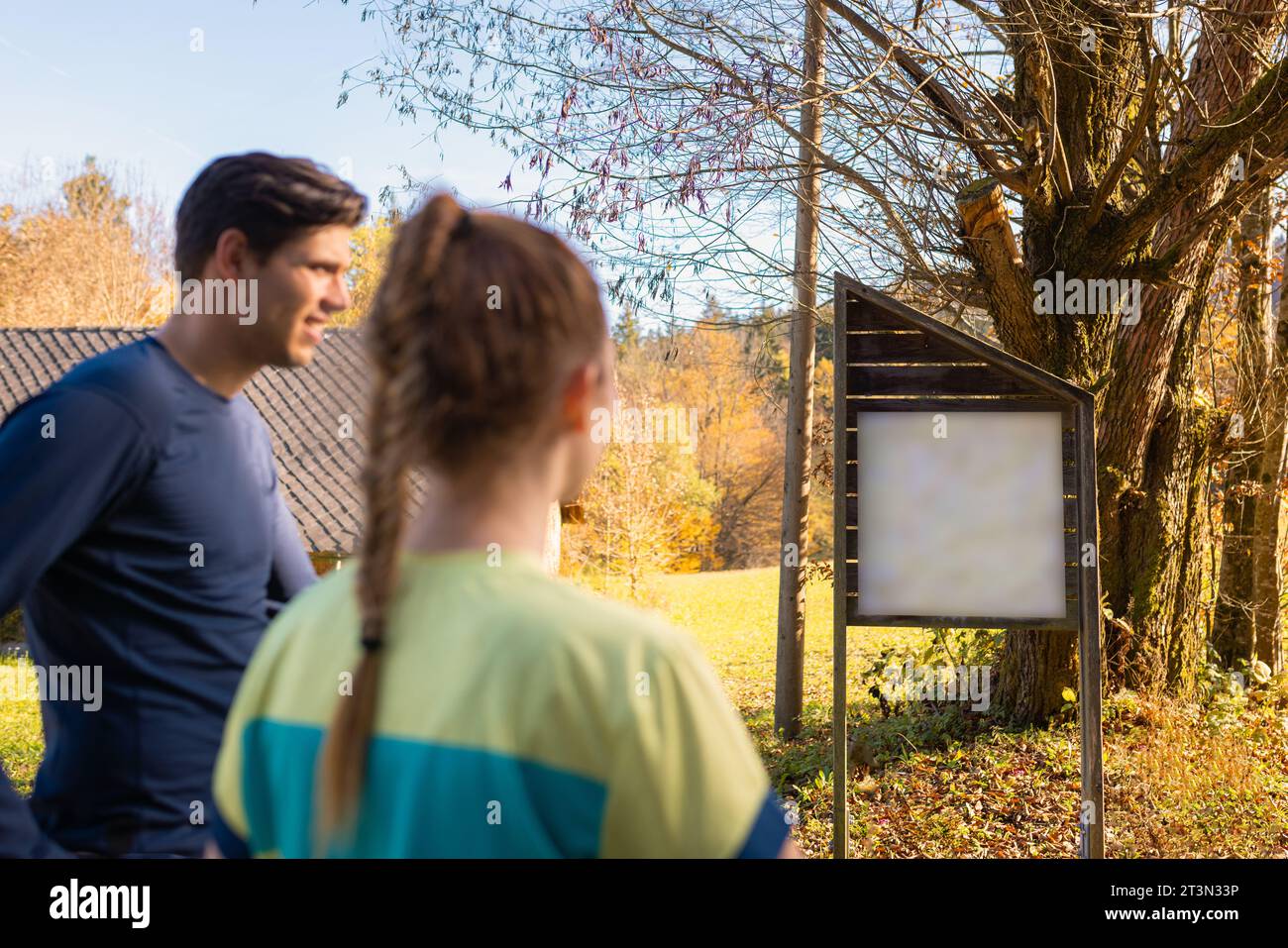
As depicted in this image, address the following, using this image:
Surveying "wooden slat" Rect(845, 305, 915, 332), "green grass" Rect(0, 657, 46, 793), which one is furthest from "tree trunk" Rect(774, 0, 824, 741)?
"green grass" Rect(0, 657, 46, 793)

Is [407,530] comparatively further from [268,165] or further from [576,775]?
[268,165]

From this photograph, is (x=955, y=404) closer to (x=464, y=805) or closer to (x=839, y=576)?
(x=839, y=576)

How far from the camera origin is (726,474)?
3700cm

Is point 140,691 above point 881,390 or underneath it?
underneath

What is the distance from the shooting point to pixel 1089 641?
485 centimetres

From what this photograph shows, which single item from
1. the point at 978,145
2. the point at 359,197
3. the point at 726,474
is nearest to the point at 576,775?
the point at 359,197

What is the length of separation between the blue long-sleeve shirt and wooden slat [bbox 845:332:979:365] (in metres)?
3.62

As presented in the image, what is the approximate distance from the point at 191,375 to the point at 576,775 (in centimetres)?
134

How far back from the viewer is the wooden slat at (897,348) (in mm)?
5055

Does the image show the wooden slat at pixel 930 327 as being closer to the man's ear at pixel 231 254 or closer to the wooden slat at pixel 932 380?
the wooden slat at pixel 932 380

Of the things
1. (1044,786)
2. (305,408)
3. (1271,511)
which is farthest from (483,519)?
(305,408)

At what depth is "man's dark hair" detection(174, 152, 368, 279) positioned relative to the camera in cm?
193

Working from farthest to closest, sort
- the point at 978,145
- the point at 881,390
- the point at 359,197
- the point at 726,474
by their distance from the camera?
the point at 726,474
the point at 978,145
the point at 881,390
the point at 359,197

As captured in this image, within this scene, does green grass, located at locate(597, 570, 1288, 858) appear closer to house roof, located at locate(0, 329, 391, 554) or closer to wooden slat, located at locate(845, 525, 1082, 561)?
wooden slat, located at locate(845, 525, 1082, 561)
